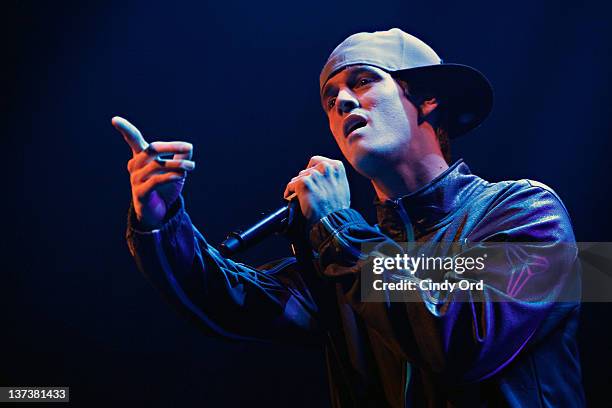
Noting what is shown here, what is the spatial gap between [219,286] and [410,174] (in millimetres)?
573

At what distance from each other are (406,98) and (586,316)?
84 centimetres

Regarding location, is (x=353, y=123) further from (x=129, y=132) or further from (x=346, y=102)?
(x=129, y=132)

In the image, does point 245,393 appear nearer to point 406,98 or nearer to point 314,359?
point 314,359

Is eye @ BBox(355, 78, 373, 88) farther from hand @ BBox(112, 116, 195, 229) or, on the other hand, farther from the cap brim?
hand @ BBox(112, 116, 195, 229)

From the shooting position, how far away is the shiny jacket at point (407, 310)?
128 cm

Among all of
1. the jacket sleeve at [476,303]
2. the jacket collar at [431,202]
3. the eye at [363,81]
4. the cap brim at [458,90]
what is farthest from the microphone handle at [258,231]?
the cap brim at [458,90]

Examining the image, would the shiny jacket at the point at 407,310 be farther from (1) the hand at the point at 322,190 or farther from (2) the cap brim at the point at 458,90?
(2) the cap brim at the point at 458,90

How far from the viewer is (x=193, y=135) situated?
7.68ft

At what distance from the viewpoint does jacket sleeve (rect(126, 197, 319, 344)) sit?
58.8 inches

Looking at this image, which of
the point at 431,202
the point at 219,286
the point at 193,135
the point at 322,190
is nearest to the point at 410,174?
the point at 431,202

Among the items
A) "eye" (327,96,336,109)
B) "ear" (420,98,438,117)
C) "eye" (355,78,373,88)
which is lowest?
"ear" (420,98,438,117)

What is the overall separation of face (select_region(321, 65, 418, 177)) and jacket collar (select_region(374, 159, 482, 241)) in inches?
4.6

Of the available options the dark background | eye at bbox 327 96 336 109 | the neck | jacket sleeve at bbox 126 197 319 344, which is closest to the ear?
the neck

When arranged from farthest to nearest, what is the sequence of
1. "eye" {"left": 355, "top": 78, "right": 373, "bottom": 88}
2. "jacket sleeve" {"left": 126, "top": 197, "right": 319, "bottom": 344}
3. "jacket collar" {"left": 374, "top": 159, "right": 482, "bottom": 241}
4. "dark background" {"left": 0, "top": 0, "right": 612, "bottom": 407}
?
"dark background" {"left": 0, "top": 0, "right": 612, "bottom": 407} → "eye" {"left": 355, "top": 78, "right": 373, "bottom": 88} → "jacket collar" {"left": 374, "top": 159, "right": 482, "bottom": 241} → "jacket sleeve" {"left": 126, "top": 197, "right": 319, "bottom": 344}
